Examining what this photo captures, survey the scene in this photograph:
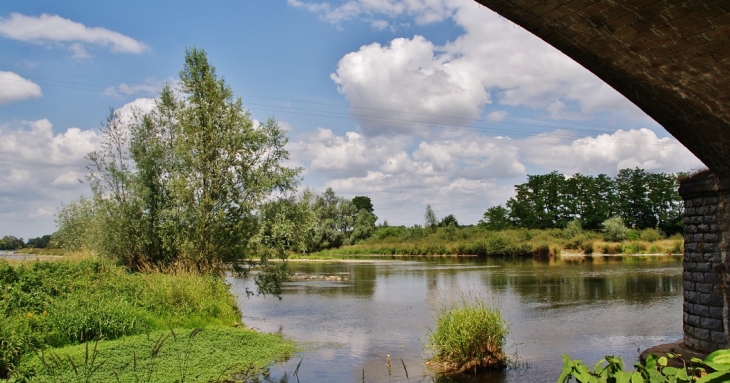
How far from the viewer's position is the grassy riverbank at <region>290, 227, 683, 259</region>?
163 ft

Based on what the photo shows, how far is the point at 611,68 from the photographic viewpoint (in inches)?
269

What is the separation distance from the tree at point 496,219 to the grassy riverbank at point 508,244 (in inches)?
331

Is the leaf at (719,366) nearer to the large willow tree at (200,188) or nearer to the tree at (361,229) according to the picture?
the large willow tree at (200,188)

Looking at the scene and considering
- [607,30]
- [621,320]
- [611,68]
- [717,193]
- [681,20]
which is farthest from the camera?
[621,320]

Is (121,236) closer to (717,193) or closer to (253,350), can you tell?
(253,350)

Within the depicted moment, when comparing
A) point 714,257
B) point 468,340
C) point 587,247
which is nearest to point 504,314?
point 468,340

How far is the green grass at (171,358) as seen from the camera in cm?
705

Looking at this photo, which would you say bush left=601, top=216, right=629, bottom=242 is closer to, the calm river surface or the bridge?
the calm river surface

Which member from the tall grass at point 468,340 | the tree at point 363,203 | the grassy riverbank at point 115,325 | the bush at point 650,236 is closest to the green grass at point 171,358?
the grassy riverbank at point 115,325

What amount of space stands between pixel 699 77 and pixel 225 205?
12817 mm

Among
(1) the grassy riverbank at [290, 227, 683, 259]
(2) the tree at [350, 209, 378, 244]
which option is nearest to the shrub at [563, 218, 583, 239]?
(1) the grassy riverbank at [290, 227, 683, 259]

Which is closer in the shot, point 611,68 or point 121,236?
point 611,68

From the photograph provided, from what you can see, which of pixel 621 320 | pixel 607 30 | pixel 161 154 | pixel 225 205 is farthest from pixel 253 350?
pixel 621 320

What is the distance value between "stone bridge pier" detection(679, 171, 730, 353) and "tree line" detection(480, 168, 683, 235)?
54.8m
